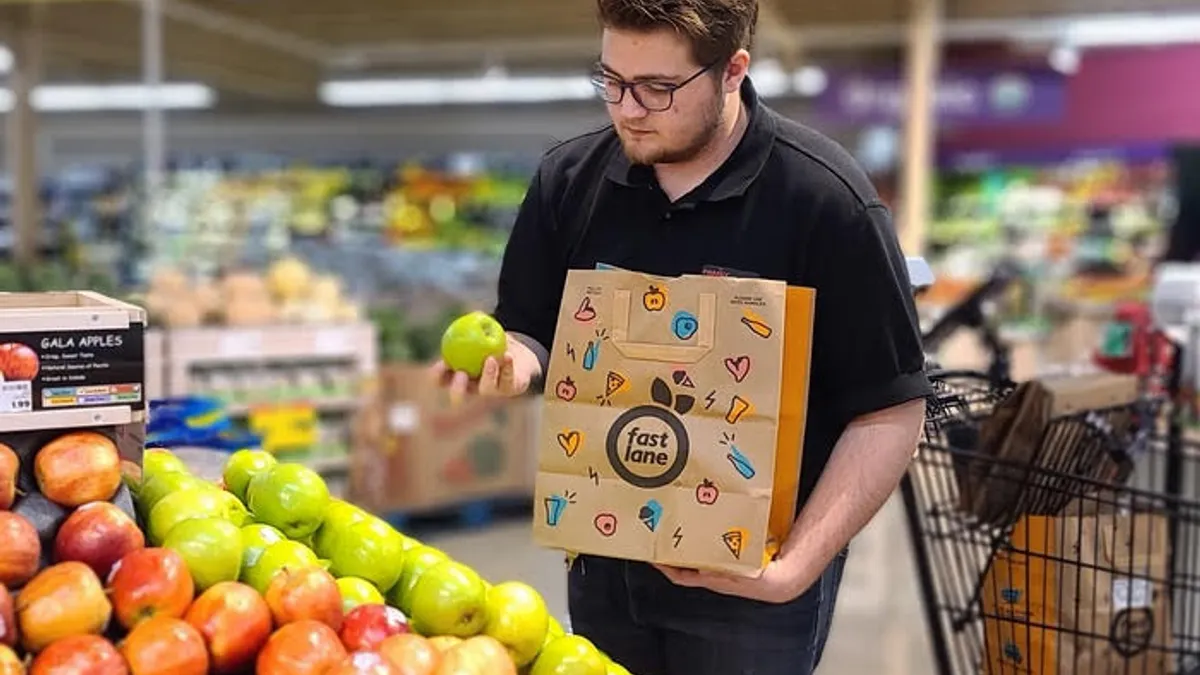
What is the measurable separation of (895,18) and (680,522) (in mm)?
9677

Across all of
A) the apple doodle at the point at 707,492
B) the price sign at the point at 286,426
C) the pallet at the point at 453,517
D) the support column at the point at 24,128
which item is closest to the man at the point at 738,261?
the apple doodle at the point at 707,492

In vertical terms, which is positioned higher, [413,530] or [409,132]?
[409,132]

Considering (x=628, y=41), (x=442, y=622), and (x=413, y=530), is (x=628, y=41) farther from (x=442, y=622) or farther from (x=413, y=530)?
(x=413, y=530)

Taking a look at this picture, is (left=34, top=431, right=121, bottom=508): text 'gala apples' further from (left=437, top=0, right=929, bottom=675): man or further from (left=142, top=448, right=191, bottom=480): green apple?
(left=437, top=0, right=929, bottom=675): man

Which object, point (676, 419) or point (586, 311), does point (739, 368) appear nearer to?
point (676, 419)

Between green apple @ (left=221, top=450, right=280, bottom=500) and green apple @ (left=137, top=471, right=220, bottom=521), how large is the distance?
9 centimetres

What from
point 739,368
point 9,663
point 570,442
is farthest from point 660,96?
point 9,663

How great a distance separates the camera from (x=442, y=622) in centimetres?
165

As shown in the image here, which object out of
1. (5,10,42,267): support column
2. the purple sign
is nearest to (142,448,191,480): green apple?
the purple sign

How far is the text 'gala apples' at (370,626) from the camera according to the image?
5.05ft

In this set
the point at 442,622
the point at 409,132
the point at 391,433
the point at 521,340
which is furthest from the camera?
the point at 409,132

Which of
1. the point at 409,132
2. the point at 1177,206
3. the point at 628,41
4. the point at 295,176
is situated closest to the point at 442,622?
the point at 628,41

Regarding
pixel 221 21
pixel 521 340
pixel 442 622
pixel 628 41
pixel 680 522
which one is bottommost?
pixel 442 622

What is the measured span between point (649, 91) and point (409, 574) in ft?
2.33
